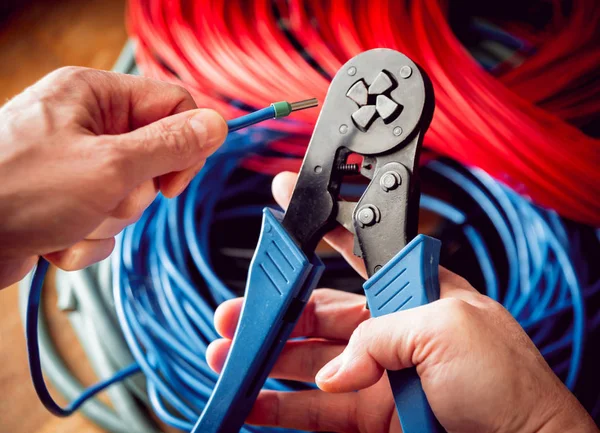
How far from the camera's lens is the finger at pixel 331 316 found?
3.01 ft

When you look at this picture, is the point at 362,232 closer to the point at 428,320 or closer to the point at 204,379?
the point at 428,320

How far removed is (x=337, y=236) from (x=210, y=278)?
277 mm

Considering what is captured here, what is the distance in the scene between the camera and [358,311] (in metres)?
0.91

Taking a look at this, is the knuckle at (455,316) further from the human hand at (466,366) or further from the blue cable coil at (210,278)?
the blue cable coil at (210,278)

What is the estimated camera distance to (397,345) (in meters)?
A: 0.61

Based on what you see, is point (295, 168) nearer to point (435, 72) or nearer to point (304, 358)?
point (435, 72)

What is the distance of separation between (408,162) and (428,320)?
0.67 ft

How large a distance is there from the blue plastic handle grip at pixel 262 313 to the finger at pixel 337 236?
0.28 feet

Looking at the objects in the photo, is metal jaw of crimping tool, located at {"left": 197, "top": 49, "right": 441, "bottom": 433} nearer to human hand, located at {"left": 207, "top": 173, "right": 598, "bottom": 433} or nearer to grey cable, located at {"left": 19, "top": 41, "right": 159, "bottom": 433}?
human hand, located at {"left": 207, "top": 173, "right": 598, "bottom": 433}

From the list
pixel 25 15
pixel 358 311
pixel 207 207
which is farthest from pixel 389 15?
pixel 25 15

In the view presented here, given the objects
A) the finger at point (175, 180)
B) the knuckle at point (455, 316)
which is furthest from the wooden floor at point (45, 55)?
the knuckle at point (455, 316)

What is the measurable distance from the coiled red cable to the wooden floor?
24cm

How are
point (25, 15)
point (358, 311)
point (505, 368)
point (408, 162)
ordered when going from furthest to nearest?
1. point (25, 15)
2. point (358, 311)
3. point (408, 162)
4. point (505, 368)

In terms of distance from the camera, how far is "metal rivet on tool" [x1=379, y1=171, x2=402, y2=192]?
69 centimetres
